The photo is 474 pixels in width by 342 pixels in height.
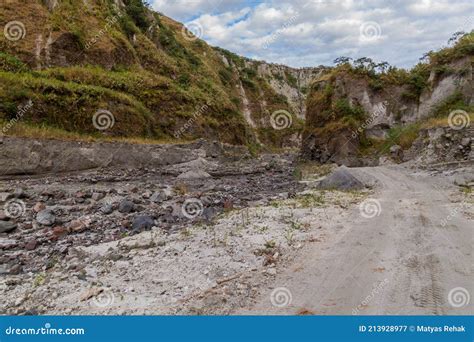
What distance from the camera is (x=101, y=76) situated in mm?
26297

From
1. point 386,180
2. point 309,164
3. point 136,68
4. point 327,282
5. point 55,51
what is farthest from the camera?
point 309,164

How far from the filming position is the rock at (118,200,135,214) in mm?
11334

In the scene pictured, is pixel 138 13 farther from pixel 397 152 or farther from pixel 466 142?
pixel 466 142

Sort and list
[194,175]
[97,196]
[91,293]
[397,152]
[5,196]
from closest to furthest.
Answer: [91,293], [5,196], [97,196], [194,175], [397,152]

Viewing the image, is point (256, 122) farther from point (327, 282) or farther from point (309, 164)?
point (327, 282)

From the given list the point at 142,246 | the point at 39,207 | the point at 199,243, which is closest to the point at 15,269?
the point at 142,246

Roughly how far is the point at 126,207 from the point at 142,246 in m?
4.18

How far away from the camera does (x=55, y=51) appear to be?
86.6 ft

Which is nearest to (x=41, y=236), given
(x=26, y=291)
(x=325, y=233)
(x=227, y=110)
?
(x=26, y=291)

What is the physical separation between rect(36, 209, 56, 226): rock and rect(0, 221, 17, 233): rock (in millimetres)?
633

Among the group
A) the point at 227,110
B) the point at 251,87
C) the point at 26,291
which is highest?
the point at 251,87

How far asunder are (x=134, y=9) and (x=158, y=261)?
40.1m

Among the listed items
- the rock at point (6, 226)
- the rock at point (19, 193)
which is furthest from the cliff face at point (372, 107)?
the rock at point (6, 226)

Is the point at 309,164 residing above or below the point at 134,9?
below
